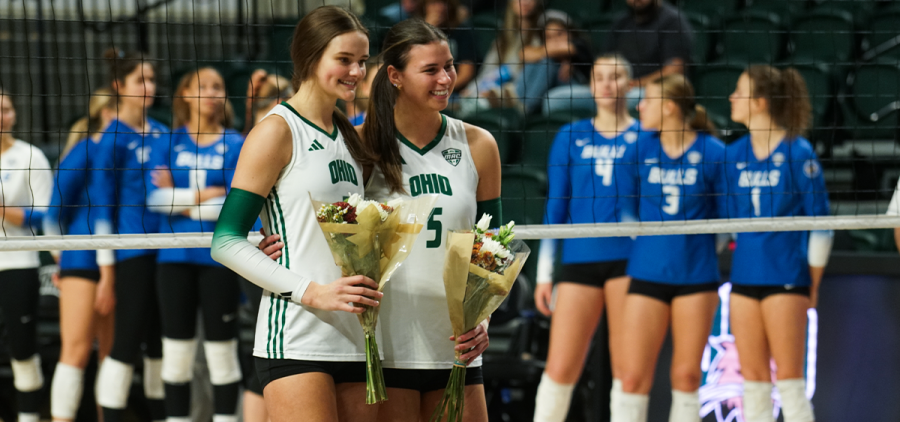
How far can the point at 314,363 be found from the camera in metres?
2.34

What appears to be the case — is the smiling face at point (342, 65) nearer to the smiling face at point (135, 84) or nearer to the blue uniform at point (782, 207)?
the blue uniform at point (782, 207)

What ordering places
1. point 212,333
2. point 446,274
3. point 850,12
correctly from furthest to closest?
point 850,12 < point 212,333 < point 446,274

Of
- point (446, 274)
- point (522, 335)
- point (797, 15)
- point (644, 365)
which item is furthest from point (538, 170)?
point (446, 274)

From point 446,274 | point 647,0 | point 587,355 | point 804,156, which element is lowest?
point 587,355

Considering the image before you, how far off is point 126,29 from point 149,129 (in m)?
3.72

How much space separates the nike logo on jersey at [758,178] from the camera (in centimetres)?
451

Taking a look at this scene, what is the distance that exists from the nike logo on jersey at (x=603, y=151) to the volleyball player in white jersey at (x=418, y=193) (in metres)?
2.30

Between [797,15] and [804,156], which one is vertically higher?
[797,15]

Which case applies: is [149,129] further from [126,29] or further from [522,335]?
[126,29]

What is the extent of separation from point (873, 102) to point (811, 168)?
2.95m

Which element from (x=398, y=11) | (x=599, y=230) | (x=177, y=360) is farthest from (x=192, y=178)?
(x=398, y=11)

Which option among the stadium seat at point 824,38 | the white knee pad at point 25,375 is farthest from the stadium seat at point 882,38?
the white knee pad at point 25,375

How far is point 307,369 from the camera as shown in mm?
2324

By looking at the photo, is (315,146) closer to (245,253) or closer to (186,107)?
(245,253)
